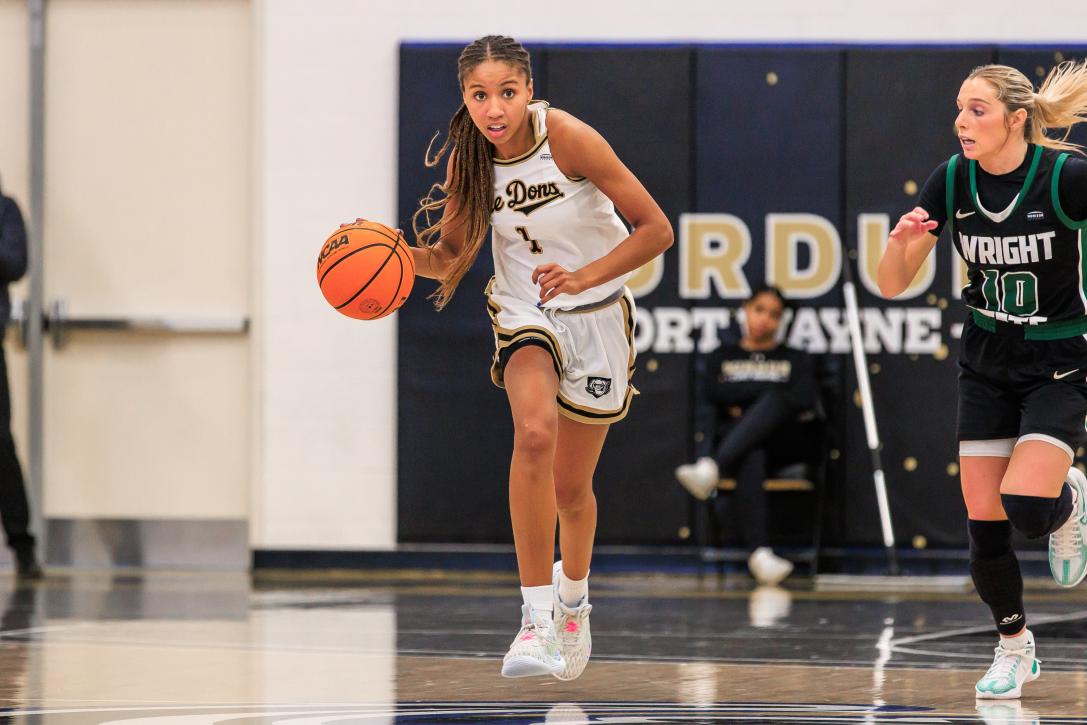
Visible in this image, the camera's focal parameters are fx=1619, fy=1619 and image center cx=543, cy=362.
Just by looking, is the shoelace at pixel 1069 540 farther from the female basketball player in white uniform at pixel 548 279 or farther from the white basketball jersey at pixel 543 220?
the white basketball jersey at pixel 543 220

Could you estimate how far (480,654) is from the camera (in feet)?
16.9

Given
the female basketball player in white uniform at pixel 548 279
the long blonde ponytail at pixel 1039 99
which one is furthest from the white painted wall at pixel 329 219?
the long blonde ponytail at pixel 1039 99

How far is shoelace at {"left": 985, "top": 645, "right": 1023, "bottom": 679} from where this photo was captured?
4191mm

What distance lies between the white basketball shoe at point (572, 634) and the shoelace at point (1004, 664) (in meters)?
1.06

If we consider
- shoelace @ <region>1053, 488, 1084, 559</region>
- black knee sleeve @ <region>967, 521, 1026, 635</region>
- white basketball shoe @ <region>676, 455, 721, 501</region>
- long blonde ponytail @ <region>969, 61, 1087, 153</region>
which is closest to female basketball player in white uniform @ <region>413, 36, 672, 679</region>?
long blonde ponytail @ <region>969, 61, 1087, 153</region>

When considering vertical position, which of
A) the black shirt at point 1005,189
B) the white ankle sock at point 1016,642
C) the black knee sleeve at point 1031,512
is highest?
the black shirt at point 1005,189

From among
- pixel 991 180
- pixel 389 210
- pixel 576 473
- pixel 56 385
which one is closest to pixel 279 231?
pixel 389 210

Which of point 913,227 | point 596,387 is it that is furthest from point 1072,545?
point 596,387

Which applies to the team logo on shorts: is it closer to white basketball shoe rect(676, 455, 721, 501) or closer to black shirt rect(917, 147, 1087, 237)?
black shirt rect(917, 147, 1087, 237)

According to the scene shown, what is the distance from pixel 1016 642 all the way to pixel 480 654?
5.59 feet

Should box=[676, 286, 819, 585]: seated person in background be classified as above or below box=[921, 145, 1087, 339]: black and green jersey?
below

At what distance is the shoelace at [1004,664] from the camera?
419 centimetres

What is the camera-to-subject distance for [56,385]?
8812 mm

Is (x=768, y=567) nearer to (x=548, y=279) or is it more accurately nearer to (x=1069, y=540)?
(x=1069, y=540)
